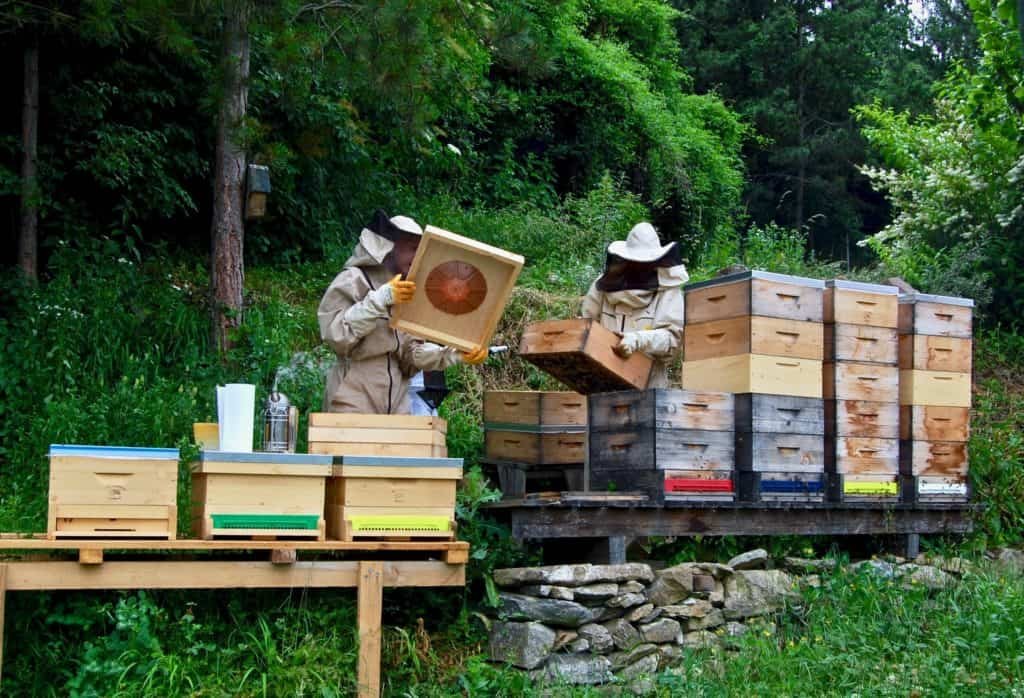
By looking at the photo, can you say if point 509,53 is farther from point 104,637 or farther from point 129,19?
point 104,637

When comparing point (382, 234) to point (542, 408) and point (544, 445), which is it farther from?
point (544, 445)

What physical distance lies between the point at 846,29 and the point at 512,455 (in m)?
25.3

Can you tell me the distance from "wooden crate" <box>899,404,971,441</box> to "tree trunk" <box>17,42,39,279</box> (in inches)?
265

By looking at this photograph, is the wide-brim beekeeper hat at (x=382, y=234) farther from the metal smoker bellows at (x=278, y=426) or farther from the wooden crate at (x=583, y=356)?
the metal smoker bellows at (x=278, y=426)

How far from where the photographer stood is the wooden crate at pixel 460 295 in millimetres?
6496

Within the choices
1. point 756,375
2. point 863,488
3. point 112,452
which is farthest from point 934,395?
point 112,452

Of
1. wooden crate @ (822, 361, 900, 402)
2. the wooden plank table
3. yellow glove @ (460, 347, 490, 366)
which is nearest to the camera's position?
the wooden plank table

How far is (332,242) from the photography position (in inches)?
512

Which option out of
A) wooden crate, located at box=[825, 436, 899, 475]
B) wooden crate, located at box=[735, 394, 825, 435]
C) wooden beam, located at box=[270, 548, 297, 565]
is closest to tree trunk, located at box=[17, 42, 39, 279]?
wooden beam, located at box=[270, 548, 297, 565]

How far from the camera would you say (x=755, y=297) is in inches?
278

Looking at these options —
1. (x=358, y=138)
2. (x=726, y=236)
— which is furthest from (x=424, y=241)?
(x=726, y=236)

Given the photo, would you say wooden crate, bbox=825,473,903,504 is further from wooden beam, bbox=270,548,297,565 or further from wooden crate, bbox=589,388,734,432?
wooden beam, bbox=270,548,297,565

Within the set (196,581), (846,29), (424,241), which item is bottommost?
(196,581)

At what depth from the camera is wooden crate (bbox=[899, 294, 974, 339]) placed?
7.91m
